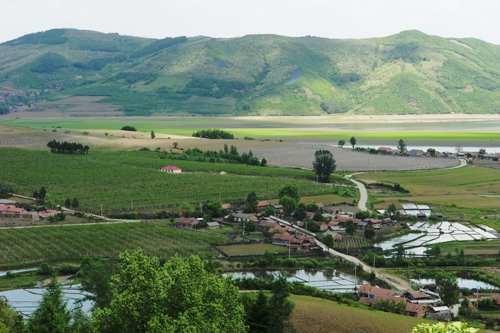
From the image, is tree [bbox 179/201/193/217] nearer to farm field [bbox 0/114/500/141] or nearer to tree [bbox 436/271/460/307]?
tree [bbox 436/271/460/307]

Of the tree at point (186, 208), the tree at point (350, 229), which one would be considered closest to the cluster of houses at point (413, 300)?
the tree at point (350, 229)

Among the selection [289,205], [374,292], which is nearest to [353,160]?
[289,205]

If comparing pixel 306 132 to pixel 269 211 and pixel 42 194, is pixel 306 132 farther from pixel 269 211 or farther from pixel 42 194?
pixel 42 194

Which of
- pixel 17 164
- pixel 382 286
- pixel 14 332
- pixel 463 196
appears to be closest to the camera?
pixel 14 332

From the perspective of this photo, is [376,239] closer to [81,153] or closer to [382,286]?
[382,286]

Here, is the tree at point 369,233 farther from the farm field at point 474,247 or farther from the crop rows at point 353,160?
the crop rows at point 353,160

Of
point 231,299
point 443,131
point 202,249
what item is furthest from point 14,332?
point 443,131
